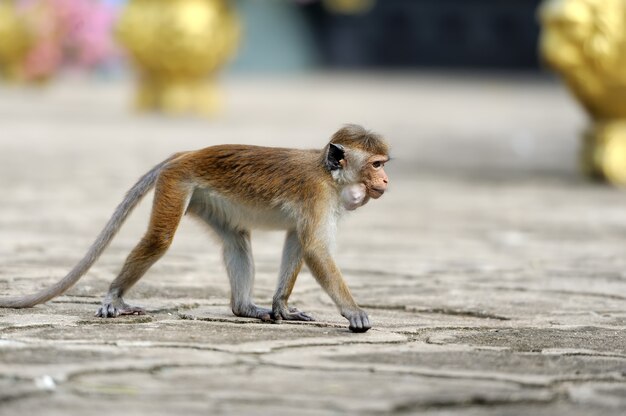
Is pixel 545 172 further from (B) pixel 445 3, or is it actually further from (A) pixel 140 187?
(B) pixel 445 3

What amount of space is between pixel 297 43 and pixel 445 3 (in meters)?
3.42

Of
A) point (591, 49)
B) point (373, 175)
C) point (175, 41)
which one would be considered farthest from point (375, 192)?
point (175, 41)

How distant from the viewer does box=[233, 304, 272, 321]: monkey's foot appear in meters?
3.60

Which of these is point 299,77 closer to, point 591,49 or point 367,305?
point 591,49

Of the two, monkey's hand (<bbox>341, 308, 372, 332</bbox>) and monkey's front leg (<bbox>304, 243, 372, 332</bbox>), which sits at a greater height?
monkey's front leg (<bbox>304, 243, 372, 332</bbox>)

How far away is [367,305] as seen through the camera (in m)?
3.96

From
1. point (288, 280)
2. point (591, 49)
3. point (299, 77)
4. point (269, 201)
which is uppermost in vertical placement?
point (591, 49)

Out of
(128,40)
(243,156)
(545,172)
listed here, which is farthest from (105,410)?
(128,40)

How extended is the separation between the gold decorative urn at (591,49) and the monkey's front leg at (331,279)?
3764 millimetres

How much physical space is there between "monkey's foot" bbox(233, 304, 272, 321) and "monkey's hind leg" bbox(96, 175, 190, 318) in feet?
0.89

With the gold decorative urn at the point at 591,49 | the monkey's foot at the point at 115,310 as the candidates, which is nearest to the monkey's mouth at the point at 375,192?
the monkey's foot at the point at 115,310

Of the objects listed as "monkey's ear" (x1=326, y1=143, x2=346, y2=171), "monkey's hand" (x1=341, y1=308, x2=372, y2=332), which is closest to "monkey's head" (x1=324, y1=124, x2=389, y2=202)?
"monkey's ear" (x1=326, y1=143, x2=346, y2=171)

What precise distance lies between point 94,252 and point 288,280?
1.71ft

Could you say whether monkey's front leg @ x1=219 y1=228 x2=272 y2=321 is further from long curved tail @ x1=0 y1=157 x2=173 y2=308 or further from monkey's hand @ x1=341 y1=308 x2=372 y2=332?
monkey's hand @ x1=341 y1=308 x2=372 y2=332
